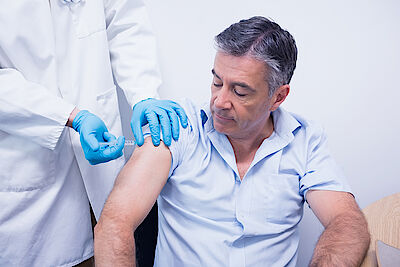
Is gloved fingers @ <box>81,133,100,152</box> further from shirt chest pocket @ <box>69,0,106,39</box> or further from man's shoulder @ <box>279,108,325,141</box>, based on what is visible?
man's shoulder @ <box>279,108,325,141</box>

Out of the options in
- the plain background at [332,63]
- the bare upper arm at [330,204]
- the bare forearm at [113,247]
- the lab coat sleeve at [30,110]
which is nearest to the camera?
the bare forearm at [113,247]

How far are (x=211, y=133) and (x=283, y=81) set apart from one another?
0.31 meters

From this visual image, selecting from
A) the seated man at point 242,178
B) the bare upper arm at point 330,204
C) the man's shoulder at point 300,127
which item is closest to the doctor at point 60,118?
the seated man at point 242,178

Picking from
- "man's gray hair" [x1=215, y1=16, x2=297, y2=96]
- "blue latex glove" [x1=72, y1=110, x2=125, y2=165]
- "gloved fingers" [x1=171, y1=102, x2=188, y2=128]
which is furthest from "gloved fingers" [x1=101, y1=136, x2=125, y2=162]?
"man's gray hair" [x1=215, y1=16, x2=297, y2=96]

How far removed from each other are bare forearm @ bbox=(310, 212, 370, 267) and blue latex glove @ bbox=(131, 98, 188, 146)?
1.88ft

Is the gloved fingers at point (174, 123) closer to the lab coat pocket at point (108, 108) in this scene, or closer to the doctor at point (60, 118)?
the doctor at point (60, 118)

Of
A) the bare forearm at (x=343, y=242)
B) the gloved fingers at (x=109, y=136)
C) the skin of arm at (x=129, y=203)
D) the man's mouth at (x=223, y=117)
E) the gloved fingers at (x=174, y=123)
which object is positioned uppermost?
the man's mouth at (x=223, y=117)

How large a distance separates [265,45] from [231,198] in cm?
52

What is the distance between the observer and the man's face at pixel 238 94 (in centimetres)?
129

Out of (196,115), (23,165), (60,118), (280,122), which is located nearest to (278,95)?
(280,122)

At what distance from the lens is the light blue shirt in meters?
1.34

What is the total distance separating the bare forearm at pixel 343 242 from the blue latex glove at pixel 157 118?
57cm

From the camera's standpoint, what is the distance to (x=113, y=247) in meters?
1.12

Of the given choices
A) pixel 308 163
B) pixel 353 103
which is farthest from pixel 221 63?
pixel 353 103
